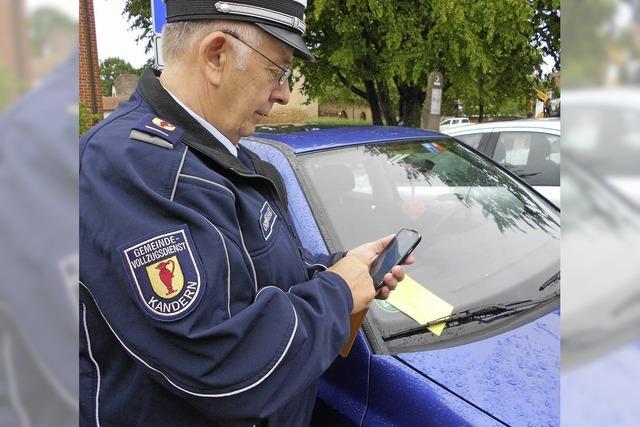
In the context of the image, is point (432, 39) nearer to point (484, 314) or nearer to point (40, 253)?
point (484, 314)

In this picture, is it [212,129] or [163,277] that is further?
[212,129]

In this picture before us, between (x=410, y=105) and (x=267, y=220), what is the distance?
35.9 ft

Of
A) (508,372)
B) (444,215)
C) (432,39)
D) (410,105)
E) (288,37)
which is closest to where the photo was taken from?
(288,37)

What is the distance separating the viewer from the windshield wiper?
169 cm

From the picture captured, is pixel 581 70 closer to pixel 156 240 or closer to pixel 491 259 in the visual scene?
pixel 156 240

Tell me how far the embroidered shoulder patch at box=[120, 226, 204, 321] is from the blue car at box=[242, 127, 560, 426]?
0.72 meters

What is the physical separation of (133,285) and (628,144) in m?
0.77

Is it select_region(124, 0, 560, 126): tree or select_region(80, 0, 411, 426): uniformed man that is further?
select_region(124, 0, 560, 126): tree

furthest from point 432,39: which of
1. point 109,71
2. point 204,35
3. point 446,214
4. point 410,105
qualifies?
point 109,71

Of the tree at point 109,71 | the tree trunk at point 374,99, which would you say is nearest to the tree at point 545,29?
the tree trunk at point 374,99

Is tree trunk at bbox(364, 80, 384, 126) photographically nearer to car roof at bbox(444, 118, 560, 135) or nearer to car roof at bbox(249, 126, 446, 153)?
car roof at bbox(444, 118, 560, 135)

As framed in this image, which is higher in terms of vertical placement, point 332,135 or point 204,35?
point 204,35

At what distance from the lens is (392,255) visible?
1.50 m

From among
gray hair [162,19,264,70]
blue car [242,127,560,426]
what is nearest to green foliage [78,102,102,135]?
gray hair [162,19,264,70]
